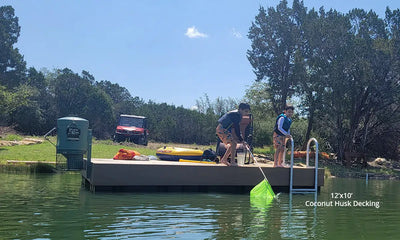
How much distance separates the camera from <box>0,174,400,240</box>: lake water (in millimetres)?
5379

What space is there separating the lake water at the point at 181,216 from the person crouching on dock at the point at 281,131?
1.27 metres

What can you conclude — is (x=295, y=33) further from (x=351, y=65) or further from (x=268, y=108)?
(x=268, y=108)

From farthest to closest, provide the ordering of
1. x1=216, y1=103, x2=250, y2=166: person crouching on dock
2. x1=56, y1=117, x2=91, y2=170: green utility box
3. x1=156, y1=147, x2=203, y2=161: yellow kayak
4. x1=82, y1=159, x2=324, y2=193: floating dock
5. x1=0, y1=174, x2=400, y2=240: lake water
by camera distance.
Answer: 1. x1=156, y1=147, x2=203, y2=161: yellow kayak
2. x1=56, y1=117, x2=91, y2=170: green utility box
3. x1=216, y1=103, x2=250, y2=166: person crouching on dock
4. x1=82, y1=159, x2=324, y2=193: floating dock
5. x1=0, y1=174, x2=400, y2=240: lake water

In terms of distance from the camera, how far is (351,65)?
82.7 ft

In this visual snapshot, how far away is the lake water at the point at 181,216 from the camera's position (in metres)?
5.38

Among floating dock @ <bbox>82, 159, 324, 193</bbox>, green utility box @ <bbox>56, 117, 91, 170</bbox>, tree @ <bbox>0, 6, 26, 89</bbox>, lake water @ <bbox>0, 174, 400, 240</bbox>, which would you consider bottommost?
lake water @ <bbox>0, 174, 400, 240</bbox>

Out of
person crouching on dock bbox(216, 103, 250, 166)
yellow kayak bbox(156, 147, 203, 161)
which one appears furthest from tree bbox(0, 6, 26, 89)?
person crouching on dock bbox(216, 103, 250, 166)

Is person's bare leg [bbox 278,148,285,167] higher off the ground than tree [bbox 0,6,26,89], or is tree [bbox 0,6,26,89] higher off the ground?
tree [bbox 0,6,26,89]

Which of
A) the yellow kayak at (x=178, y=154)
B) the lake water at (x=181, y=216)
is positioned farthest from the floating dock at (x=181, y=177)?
the yellow kayak at (x=178, y=154)

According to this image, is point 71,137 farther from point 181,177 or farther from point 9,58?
point 9,58

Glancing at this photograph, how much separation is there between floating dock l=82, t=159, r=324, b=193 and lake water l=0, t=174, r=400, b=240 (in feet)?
0.99

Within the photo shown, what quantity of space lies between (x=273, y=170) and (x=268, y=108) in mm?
25131

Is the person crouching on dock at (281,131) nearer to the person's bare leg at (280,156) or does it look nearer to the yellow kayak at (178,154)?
the person's bare leg at (280,156)

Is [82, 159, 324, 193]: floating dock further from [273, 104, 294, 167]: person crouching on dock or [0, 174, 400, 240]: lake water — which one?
[273, 104, 294, 167]: person crouching on dock
